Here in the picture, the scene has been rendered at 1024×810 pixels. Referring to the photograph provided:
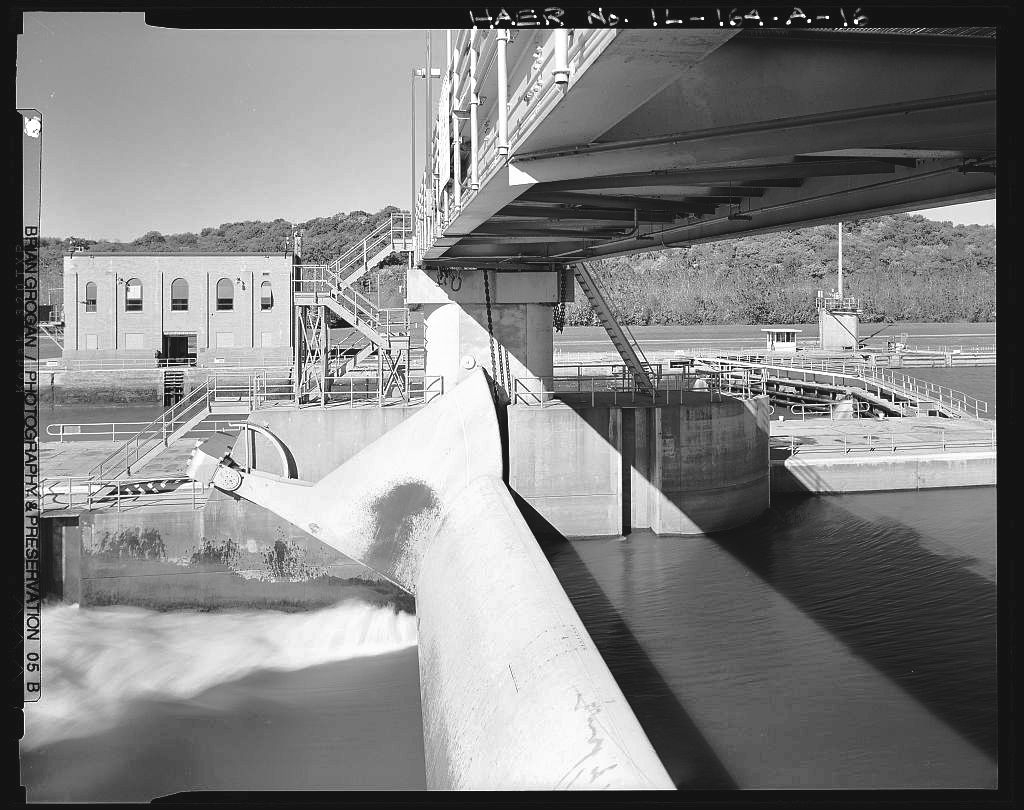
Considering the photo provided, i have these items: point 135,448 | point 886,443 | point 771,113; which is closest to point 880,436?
point 886,443

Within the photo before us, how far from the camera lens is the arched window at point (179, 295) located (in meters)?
40.4

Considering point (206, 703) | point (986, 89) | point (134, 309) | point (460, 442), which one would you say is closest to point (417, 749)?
point (206, 703)

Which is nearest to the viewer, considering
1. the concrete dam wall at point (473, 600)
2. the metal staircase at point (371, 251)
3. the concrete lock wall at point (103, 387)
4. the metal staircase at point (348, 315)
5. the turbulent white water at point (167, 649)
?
the concrete dam wall at point (473, 600)

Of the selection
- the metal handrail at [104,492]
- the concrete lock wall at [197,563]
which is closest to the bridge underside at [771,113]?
the concrete lock wall at [197,563]

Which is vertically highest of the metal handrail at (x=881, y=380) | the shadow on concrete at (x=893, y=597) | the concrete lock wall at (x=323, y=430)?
the metal handrail at (x=881, y=380)

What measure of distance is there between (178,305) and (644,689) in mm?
33900

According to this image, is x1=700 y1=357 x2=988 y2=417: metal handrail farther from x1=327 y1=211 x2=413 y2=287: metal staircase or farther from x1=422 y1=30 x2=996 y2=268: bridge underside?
x1=422 y1=30 x2=996 y2=268: bridge underside

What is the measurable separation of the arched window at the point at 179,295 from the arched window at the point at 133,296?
140cm

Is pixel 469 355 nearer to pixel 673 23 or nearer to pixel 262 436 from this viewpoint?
pixel 262 436

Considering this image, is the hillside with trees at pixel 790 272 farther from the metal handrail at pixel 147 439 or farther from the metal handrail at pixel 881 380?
the metal handrail at pixel 147 439

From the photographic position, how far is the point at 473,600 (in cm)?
1213

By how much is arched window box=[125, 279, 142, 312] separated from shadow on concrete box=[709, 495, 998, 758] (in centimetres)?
3021

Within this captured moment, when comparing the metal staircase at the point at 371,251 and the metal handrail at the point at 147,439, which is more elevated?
the metal staircase at the point at 371,251

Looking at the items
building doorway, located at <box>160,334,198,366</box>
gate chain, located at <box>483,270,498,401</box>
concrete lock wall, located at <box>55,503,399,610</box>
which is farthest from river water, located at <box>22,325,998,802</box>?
building doorway, located at <box>160,334,198,366</box>
